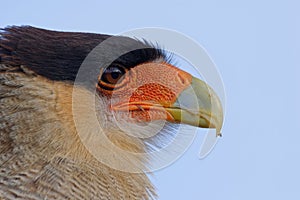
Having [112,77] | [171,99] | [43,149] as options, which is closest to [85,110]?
[112,77]

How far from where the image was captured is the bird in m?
Answer: 4.62

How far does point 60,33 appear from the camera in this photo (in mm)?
5316

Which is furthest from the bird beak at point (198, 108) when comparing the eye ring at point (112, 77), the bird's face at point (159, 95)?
the eye ring at point (112, 77)

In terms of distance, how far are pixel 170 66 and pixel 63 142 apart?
125 centimetres

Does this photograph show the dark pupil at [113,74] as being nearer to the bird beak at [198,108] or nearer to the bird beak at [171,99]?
the bird beak at [171,99]

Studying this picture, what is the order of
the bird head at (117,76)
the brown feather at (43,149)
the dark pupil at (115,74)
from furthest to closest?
the dark pupil at (115,74)
the bird head at (117,76)
the brown feather at (43,149)

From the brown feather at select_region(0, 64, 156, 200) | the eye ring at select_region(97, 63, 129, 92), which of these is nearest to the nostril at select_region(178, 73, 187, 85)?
the eye ring at select_region(97, 63, 129, 92)

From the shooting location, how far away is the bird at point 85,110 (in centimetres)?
462

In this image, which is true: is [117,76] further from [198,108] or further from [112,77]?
[198,108]

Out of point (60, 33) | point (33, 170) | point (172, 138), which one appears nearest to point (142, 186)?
point (172, 138)

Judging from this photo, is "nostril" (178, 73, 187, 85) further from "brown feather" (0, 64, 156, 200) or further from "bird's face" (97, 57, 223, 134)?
"brown feather" (0, 64, 156, 200)

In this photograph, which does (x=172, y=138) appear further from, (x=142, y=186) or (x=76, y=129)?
(x=76, y=129)

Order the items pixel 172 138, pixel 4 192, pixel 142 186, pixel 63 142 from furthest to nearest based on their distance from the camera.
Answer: pixel 172 138, pixel 142 186, pixel 63 142, pixel 4 192

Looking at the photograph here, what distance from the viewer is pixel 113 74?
5.24 metres
